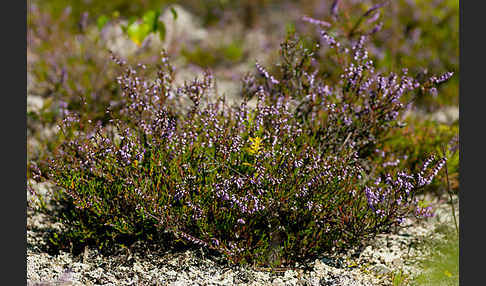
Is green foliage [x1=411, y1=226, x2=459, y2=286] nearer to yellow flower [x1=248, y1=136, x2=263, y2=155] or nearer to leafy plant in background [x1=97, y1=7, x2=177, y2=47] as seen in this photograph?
yellow flower [x1=248, y1=136, x2=263, y2=155]

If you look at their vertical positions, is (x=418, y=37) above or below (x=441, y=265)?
above

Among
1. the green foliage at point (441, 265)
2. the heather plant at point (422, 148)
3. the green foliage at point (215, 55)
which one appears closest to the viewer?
the green foliage at point (441, 265)

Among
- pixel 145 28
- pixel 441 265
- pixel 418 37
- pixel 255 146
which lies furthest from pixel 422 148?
pixel 145 28

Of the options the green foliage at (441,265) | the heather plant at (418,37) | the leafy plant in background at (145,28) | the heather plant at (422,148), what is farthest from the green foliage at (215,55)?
the green foliage at (441,265)

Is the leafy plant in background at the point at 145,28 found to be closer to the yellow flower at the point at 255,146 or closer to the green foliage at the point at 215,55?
the green foliage at the point at 215,55

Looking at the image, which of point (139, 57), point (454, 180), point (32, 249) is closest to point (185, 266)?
point (32, 249)

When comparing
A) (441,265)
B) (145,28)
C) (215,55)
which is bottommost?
(441,265)

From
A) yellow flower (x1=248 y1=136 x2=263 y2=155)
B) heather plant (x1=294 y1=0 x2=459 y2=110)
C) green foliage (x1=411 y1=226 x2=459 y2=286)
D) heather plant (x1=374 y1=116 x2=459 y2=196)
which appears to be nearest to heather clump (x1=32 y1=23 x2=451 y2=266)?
yellow flower (x1=248 y1=136 x2=263 y2=155)

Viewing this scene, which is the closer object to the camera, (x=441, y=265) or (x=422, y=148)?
(x=441, y=265)

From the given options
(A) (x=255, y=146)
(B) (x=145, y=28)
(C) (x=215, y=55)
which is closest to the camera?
(A) (x=255, y=146)

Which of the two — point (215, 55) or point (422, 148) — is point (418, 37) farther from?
point (215, 55)

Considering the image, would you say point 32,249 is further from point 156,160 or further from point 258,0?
point 258,0
